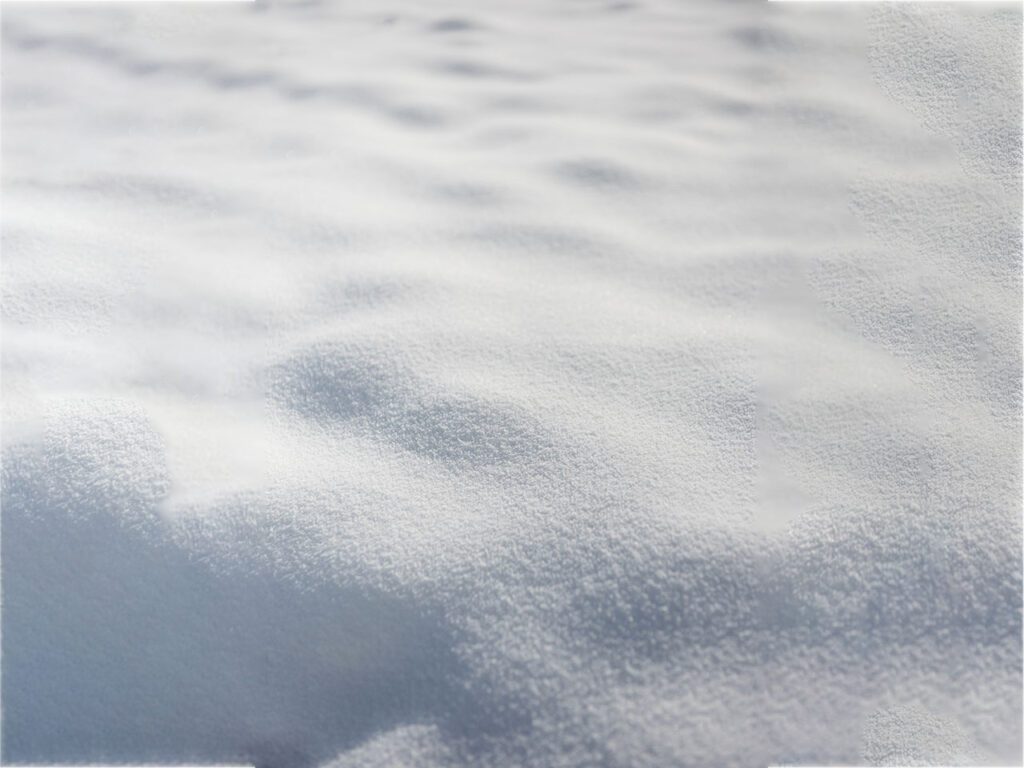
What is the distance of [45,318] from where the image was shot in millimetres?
1017

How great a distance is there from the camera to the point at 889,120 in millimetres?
1240

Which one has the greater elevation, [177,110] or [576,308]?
[177,110]

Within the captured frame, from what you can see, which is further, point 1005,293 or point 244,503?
point 1005,293

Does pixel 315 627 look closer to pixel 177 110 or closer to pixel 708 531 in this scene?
pixel 708 531

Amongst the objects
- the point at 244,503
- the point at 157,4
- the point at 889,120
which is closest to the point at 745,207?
the point at 889,120

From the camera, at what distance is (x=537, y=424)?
837 millimetres

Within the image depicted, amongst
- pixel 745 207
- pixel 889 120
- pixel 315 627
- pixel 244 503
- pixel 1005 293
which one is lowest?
pixel 315 627

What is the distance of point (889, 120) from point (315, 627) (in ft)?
3.09

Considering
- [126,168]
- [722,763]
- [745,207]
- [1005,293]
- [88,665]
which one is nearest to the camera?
[722,763]

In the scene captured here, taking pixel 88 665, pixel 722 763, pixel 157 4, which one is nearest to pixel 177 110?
pixel 157 4

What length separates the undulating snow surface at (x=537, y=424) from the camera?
0.68m

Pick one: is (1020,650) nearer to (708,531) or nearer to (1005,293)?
(708,531)

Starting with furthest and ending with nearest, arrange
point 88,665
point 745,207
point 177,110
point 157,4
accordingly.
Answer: point 157,4
point 177,110
point 745,207
point 88,665

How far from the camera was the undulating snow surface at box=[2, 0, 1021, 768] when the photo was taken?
0.68 meters
